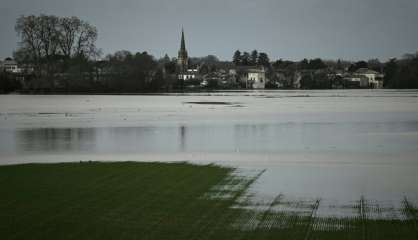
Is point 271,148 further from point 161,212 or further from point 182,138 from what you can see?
point 161,212

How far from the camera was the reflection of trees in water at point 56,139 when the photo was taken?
74.3 ft

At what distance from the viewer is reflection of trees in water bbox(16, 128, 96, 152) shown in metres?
22.7

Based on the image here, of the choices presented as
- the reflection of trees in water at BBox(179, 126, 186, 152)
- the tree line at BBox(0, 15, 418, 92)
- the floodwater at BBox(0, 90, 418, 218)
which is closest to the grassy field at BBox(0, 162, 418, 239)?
the floodwater at BBox(0, 90, 418, 218)

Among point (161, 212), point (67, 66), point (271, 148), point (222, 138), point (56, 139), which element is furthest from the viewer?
point (67, 66)

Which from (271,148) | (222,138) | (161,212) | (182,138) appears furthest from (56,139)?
(161,212)

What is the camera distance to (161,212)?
11516mm

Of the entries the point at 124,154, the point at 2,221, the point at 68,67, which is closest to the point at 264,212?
the point at 2,221

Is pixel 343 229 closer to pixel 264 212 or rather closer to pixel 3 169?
pixel 264 212

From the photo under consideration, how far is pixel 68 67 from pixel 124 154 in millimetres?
84808

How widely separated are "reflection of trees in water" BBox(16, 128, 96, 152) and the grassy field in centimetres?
699

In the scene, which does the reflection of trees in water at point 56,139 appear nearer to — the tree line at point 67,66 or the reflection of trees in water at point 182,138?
the reflection of trees in water at point 182,138

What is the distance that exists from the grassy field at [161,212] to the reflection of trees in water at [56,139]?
22.9ft

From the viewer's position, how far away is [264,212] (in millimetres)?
11648

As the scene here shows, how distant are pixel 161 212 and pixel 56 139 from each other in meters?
15.3
